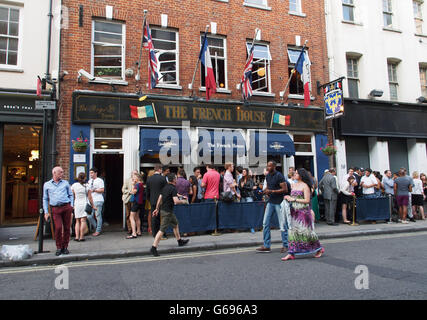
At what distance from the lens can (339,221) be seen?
11.8 metres

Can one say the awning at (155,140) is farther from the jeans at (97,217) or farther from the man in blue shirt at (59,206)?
the man in blue shirt at (59,206)

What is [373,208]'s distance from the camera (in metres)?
11.4

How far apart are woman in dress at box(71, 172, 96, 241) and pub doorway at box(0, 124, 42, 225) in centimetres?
232

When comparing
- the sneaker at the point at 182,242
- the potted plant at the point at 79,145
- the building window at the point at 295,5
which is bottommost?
the sneaker at the point at 182,242

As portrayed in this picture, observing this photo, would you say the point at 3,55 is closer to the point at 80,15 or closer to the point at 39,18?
the point at 39,18

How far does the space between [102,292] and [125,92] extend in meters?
8.06

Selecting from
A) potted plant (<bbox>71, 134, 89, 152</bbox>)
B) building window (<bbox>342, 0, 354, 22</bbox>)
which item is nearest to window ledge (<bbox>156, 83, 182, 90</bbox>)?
potted plant (<bbox>71, 134, 89, 152</bbox>)

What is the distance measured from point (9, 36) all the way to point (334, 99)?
1211cm

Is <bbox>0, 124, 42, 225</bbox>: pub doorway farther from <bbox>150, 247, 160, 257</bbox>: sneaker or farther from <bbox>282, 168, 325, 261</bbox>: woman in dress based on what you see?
<bbox>282, 168, 325, 261</bbox>: woman in dress

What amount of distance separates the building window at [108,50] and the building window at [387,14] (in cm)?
1324

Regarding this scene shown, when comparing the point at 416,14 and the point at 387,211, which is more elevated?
the point at 416,14

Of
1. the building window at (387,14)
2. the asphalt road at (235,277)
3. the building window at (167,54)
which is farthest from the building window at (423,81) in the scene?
the building window at (167,54)

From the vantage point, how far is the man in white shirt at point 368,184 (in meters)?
11.6

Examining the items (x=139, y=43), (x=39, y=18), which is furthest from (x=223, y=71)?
(x=39, y=18)
